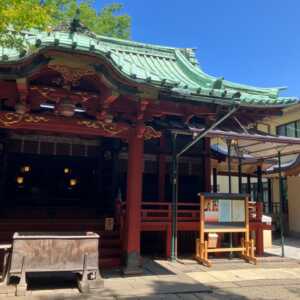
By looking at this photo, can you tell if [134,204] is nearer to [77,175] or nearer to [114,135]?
[114,135]

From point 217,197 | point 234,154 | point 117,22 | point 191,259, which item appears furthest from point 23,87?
point 117,22

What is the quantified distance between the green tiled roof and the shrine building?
0.03 meters

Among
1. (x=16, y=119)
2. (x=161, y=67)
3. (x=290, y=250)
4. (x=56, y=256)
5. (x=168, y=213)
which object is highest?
(x=161, y=67)

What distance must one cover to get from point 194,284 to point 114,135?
391 centimetres

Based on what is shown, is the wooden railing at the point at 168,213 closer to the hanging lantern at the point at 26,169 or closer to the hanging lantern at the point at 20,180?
the hanging lantern at the point at 26,169

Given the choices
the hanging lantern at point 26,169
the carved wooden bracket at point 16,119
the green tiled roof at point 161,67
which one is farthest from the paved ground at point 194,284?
the hanging lantern at point 26,169

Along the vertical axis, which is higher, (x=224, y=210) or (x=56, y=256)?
(x=224, y=210)

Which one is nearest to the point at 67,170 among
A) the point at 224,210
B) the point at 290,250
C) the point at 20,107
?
the point at 20,107

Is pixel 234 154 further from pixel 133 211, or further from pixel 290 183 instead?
pixel 290 183

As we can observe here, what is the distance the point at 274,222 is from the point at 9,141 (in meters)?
15.7

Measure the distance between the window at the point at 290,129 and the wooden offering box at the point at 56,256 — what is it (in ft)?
57.7

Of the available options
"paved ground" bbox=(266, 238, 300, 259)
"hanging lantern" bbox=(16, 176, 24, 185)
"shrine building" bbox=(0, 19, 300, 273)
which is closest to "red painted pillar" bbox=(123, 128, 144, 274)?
"shrine building" bbox=(0, 19, 300, 273)

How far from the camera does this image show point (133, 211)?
337 inches

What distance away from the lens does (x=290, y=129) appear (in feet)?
71.5
